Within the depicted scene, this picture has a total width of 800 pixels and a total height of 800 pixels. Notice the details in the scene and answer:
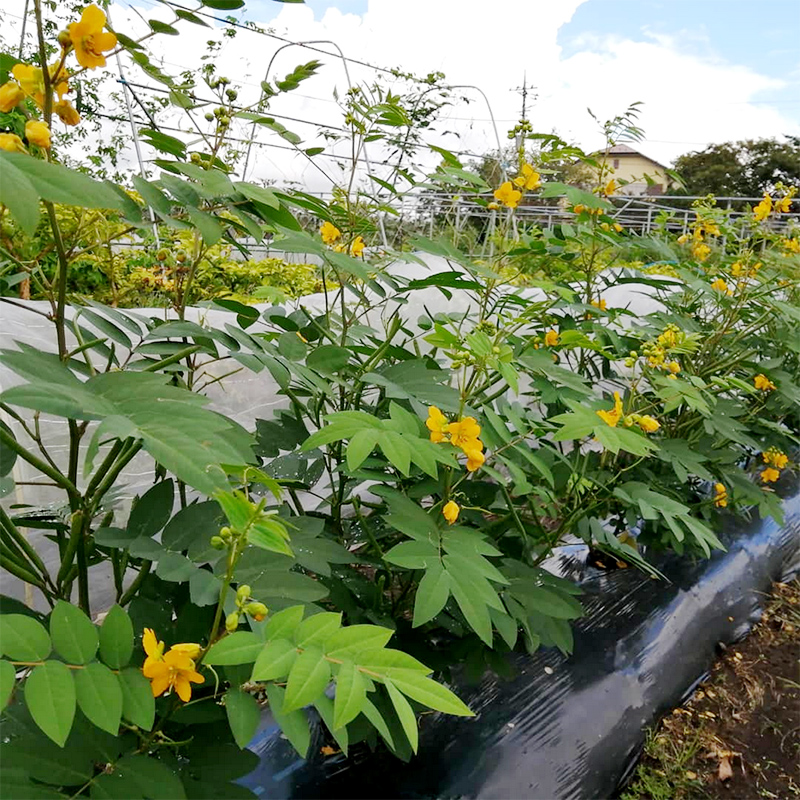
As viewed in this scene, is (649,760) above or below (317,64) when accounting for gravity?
below

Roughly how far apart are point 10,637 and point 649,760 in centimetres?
183

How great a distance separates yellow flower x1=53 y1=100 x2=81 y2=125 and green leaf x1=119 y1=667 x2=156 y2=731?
0.60 meters

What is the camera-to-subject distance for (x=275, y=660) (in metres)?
0.57

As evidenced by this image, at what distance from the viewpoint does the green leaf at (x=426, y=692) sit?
55cm

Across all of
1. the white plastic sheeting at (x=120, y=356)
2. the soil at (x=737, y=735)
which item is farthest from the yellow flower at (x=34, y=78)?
the soil at (x=737, y=735)

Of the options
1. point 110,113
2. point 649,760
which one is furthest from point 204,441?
point 110,113

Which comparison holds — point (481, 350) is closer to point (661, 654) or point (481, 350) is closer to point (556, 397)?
point (556, 397)

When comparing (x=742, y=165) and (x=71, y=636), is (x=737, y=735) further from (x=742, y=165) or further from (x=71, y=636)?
(x=742, y=165)

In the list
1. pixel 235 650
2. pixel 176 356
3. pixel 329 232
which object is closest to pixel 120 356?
pixel 329 232

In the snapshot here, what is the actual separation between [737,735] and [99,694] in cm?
213

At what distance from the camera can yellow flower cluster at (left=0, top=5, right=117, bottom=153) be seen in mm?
597

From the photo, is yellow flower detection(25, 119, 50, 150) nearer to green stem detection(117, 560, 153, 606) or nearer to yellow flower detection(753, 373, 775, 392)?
green stem detection(117, 560, 153, 606)

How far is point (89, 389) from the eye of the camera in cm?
63

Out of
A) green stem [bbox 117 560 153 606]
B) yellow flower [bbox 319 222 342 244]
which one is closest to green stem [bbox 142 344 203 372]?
green stem [bbox 117 560 153 606]
